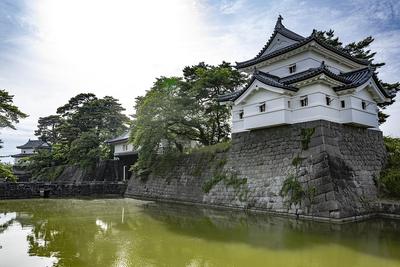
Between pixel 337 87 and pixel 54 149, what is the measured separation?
3295 centimetres

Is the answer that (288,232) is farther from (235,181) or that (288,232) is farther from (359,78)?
(359,78)

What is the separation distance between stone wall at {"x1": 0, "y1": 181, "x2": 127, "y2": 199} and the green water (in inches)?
504

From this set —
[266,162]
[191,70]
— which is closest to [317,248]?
[266,162]

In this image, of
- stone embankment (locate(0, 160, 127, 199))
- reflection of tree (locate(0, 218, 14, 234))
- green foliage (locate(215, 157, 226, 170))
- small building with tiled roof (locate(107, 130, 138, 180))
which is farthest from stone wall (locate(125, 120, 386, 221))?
small building with tiled roof (locate(107, 130, 138, 180))

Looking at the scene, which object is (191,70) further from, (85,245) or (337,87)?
(85,245)

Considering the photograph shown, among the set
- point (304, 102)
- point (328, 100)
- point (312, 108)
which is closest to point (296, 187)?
point (312, 108)

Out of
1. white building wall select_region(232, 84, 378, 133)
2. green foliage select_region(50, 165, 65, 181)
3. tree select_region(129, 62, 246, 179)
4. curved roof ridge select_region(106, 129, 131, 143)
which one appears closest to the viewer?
white building wall select_region(232, 84, 378, 133)

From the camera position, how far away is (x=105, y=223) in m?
10.0

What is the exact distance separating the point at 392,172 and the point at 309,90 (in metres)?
5.25

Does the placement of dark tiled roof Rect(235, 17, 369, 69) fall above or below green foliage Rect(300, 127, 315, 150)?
above

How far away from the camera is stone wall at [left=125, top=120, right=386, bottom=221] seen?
9.46 meters

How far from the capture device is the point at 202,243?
6926 millimetres

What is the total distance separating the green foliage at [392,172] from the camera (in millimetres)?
10273

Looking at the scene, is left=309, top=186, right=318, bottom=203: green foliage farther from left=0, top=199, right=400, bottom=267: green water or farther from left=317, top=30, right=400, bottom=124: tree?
left=317, top=30, right=400, bottom=124: tree
